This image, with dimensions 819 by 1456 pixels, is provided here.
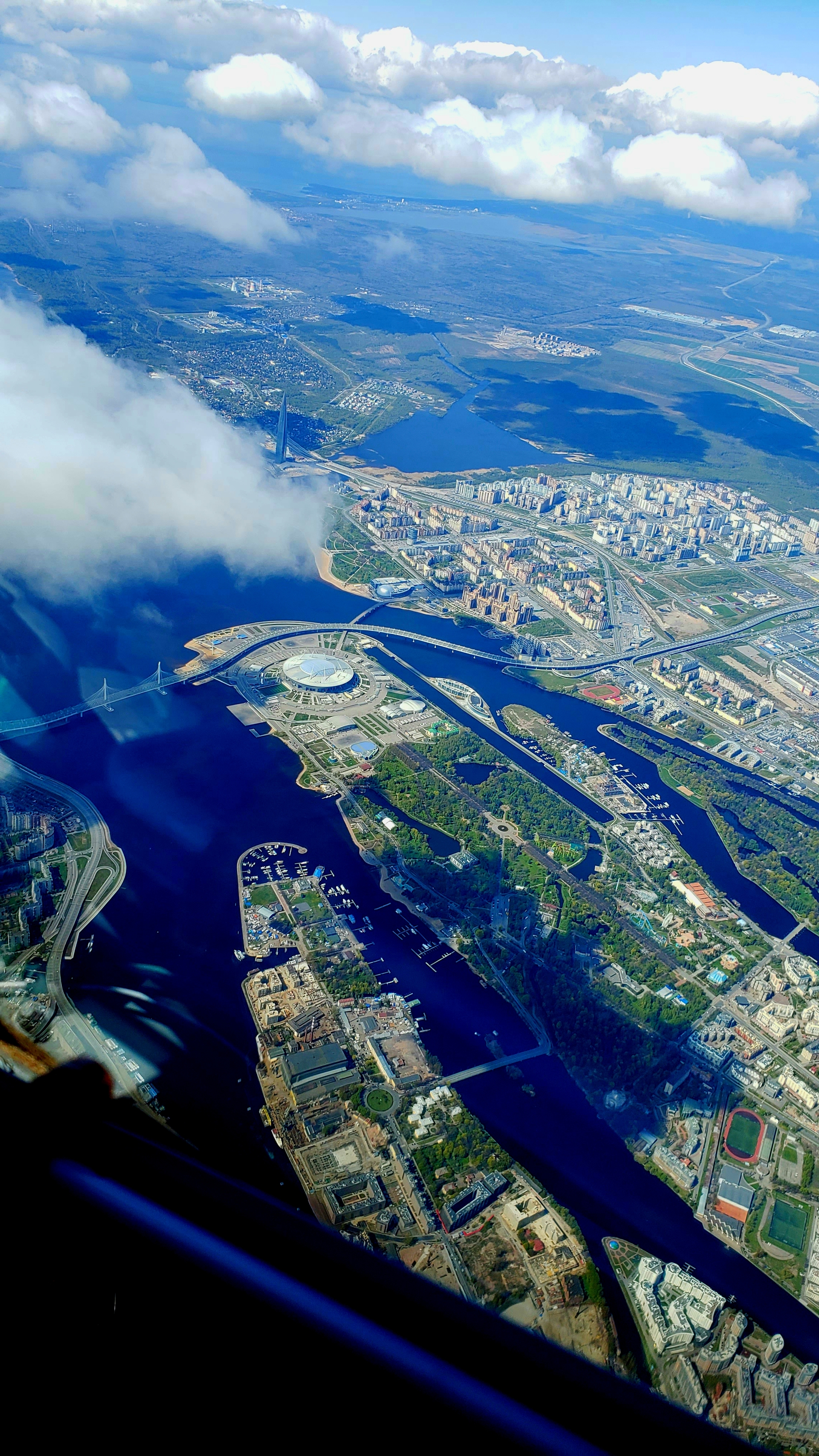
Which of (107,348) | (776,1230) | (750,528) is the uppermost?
(107,348)

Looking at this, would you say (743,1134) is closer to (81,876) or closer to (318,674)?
(81,876)

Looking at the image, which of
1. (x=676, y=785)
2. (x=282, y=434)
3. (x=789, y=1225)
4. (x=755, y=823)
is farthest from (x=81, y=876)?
(x=282, y=434)

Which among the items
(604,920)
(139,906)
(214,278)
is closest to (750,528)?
(604,920)

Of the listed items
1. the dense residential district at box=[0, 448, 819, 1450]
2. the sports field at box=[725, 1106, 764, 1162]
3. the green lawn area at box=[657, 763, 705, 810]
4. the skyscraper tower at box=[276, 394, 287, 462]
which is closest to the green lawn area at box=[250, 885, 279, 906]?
the dense residential district at box=[0, 448, 819, 1450]

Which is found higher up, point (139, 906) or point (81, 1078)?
point (81, 1078)

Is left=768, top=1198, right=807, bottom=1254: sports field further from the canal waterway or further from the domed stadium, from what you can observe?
the domed stadium

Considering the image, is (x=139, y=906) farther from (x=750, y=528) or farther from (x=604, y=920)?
(x=750, y=528)

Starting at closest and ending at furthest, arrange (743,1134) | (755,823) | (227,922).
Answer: (743,1134)
(227,922)
(755,823)
